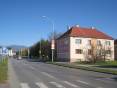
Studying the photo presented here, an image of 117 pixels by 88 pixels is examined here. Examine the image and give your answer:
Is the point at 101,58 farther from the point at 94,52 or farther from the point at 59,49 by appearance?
the point at 59,49

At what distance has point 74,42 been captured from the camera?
251ft

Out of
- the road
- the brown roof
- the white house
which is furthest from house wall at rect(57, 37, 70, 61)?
the road

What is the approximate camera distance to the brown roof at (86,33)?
77.6 m

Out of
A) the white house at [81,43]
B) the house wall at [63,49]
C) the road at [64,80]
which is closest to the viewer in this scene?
the road at [64,80]

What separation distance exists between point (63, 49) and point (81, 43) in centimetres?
646

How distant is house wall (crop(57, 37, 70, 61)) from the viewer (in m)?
77.5

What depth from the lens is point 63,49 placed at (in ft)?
269

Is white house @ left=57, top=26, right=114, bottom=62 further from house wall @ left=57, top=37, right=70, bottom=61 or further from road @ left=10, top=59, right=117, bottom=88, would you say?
road @ left=10, top=59, right=117, bottom=88

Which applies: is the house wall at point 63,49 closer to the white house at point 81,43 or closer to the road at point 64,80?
the white house at point 81,43

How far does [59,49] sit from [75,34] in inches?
440

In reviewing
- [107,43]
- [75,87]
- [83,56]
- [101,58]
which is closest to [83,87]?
[75,87]

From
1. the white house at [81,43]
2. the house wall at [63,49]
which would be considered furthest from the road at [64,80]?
the house wall at [63,49]

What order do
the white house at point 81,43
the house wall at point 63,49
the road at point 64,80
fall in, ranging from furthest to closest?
the house wall at point 63,49, the white house at point 81,43, the road at point 64,80

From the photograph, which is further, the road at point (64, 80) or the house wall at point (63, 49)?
the house wall at point (63, 49)
